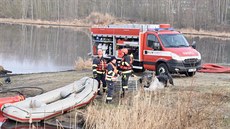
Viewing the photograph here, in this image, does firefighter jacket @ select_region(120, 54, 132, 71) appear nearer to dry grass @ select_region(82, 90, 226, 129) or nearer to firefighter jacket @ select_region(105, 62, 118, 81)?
firefighter jacket @ select_region(105, 62, 118, 81)

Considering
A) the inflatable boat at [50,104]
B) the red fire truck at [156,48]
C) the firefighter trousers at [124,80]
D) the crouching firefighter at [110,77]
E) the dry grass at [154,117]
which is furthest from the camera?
the red fire truck at [156,48]

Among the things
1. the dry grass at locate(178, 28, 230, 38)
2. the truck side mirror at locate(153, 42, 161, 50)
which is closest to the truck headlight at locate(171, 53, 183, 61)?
the truck side mirror at locate(153, 42, 161, 50)

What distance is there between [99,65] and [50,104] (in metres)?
2.13

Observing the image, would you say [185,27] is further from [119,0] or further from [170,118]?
[170,118]

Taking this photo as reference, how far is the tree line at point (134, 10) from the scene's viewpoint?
69.3 meters

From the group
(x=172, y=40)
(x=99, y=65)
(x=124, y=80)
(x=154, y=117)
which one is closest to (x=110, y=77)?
(x=124, y=80)

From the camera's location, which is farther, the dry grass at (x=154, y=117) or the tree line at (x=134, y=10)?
the tree line at (x=134, y=10)

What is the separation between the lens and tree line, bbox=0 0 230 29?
227 ft

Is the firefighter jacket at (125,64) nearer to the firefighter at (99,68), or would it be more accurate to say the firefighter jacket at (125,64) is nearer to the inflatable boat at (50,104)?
the firefighter at (99,68)

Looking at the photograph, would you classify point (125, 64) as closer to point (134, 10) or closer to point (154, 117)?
point (154, 117)

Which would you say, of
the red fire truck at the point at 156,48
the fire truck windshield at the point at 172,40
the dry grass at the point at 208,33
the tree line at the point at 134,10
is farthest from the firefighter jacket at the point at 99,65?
the tree line at the point at 134,10

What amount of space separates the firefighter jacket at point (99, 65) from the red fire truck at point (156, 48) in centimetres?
358

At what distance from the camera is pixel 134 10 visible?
A: 76938mm

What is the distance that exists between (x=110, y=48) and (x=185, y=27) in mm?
46404
